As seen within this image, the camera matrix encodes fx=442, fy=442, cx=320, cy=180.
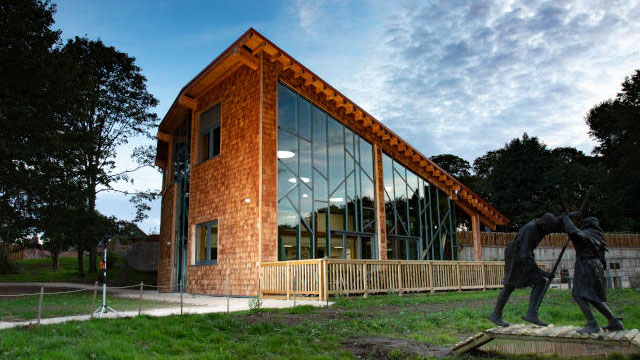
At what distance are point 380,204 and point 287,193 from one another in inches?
184

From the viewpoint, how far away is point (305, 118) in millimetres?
15398

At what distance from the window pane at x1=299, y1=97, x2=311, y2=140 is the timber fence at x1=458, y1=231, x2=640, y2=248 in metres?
11.8

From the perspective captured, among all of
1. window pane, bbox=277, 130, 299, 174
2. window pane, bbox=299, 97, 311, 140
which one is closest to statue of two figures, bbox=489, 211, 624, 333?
window pane, bbox=277, 130, 299, 174

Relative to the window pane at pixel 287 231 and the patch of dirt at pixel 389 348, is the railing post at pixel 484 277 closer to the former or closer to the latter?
the window pane at pixel 287 231

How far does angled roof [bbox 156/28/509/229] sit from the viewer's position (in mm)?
13953

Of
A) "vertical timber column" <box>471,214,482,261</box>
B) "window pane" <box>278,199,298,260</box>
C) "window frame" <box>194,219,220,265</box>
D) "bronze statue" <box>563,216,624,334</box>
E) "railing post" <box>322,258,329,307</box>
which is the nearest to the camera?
"bronze statue" <box>563,216,624,334</box>

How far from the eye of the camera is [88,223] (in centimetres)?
2166

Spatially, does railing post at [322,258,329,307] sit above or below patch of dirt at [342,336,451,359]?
above

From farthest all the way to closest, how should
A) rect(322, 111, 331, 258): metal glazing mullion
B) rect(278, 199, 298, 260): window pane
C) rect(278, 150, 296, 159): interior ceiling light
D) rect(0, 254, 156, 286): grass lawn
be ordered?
rect(0, 254, 156, 286): grass lawn, rect(322, 111, 331, 258): metal glazing mullion, rect(278, 150, 296, 159): interior ceiling light, rect(278, 199, 298, 260): window pane

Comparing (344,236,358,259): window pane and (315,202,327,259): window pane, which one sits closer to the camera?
(315,202,327,259): window pane

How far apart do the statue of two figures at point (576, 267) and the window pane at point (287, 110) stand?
973 centimetres

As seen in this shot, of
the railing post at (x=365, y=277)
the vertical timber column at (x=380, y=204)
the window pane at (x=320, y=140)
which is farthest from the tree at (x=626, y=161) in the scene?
the railing post at (x=365, y=277)

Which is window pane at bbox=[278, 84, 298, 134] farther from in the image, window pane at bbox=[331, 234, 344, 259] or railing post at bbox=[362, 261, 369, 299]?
railing post at bbox=[362, 261, 369, 299]

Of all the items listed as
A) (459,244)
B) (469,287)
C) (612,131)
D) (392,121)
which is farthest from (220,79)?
(612,131)
